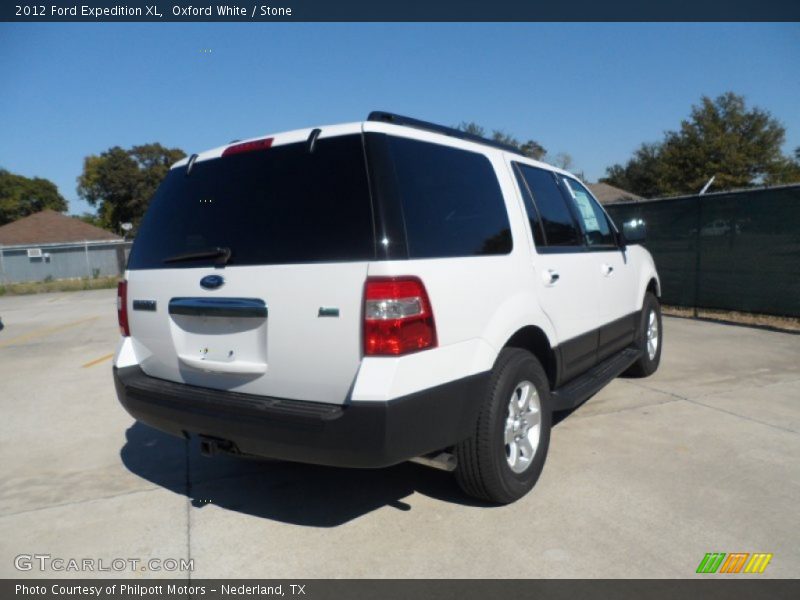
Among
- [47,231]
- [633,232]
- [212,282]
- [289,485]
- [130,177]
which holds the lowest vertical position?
[289,485]

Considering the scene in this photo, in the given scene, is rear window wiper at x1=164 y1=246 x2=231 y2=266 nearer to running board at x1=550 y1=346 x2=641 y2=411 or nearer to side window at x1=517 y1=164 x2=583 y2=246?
side window at x1=517 y1=164 x2=583 y2=246

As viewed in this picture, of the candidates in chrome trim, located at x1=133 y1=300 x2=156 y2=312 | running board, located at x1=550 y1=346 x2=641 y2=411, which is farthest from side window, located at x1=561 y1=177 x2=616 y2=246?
chrome trim, located at x1=133 y1=300 x2=156 y2=312

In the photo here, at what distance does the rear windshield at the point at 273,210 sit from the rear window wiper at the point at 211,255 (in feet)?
0.04

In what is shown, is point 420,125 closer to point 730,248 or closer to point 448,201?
point 448,201

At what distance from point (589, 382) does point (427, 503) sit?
1.51 metres

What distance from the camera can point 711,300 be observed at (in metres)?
9.57

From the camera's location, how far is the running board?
3562 mm

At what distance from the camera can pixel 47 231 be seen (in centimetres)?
4372

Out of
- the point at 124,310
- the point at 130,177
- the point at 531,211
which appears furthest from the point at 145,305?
the point at 130,177

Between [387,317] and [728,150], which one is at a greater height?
[728,150]

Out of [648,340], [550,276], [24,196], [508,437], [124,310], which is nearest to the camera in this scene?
[508,437]

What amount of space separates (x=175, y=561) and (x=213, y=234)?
1621 millimetres

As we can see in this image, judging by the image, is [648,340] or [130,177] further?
[130,177]
